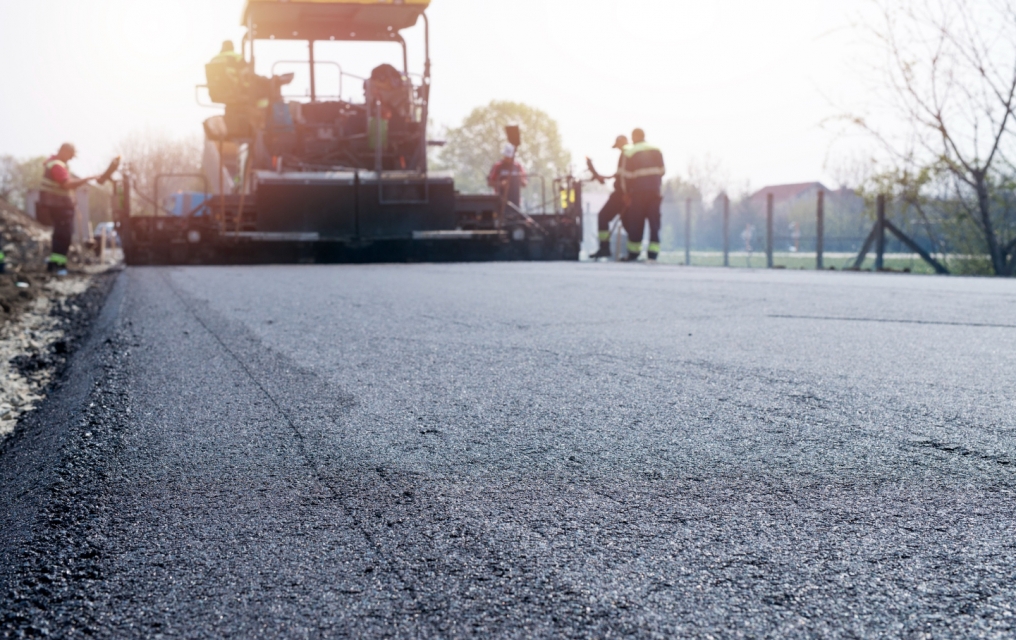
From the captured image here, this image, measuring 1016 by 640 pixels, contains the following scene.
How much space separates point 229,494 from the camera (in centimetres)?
227

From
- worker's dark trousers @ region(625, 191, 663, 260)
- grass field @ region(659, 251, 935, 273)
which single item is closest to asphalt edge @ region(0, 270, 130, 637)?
worker's dark trousers @ region(625, 191, 663, 260)

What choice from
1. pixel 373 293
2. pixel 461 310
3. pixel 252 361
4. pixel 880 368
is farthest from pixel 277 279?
pixel 880 368

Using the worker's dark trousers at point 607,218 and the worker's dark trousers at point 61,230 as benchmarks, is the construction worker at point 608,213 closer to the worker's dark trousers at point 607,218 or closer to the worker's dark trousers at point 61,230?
the worker's dark trousers at point 607,218

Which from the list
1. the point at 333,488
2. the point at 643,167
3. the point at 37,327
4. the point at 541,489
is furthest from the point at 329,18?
the point at 541,489

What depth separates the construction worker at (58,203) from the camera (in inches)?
508

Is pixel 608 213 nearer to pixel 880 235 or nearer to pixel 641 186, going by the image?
pixel 641 186

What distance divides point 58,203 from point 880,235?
36.6 feet

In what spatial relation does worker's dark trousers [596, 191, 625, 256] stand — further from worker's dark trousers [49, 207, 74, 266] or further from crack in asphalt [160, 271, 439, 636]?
crack in asphalt [160, 271, 439, 636]

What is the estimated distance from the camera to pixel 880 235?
1445 cm

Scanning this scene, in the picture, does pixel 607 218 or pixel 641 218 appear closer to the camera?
pixel 641 218

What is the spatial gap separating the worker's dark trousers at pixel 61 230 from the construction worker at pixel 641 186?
779 centimetres

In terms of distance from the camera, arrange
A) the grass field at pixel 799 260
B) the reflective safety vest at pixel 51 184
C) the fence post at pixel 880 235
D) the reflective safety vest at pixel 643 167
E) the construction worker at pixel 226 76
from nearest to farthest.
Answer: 1. the construction worker at pixel 226 76
2. the reflective safety vest at pixel 51 184
3. the fence post at pixel 880 235
4. the reflective safety vest at pixel 643 167
5. the grass field at pixel 799 260

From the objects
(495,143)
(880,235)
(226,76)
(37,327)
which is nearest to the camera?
(37,327)

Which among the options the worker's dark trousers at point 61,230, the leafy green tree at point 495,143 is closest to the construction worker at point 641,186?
the worker's dark trousers at point 61,230
